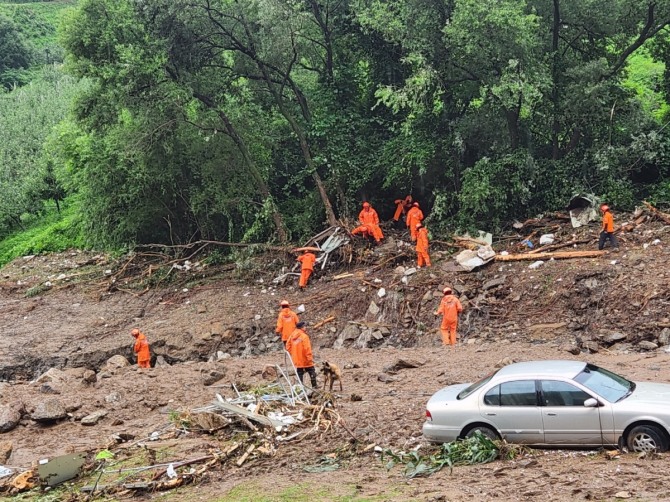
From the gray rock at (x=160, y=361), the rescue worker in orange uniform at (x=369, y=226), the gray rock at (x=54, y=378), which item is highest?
the rescue worker in orange uniform at (x=369, y=226)

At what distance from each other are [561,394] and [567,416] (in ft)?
0.91

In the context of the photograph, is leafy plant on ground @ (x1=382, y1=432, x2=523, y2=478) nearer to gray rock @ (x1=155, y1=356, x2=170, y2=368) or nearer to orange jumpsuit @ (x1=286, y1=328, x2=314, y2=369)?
orange jumpsuit @ (x1=286, y1=328, x2=314, y2=369)

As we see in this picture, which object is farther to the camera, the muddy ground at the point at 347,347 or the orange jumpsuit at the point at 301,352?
the orange jumpsuit at the point at 301,352

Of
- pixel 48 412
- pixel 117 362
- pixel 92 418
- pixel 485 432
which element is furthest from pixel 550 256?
A: pixel 48 412

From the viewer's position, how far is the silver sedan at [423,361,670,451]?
7.78m

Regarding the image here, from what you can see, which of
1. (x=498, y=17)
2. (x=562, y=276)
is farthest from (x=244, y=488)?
(x=498, y=17)

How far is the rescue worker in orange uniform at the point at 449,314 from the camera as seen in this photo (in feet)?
48.9

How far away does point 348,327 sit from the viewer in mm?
17750

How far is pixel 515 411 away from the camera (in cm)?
841

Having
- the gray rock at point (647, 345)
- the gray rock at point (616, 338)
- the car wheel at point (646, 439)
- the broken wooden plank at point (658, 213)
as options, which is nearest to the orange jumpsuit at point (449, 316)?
the gray rock at point (616, 338)

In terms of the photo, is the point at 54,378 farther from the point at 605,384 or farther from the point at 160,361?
the point at 605,384

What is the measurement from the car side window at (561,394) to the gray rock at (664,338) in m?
6.72

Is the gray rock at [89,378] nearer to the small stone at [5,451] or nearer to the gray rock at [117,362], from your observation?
the gray rock at [117,362]

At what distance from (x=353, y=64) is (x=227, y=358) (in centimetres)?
1253
